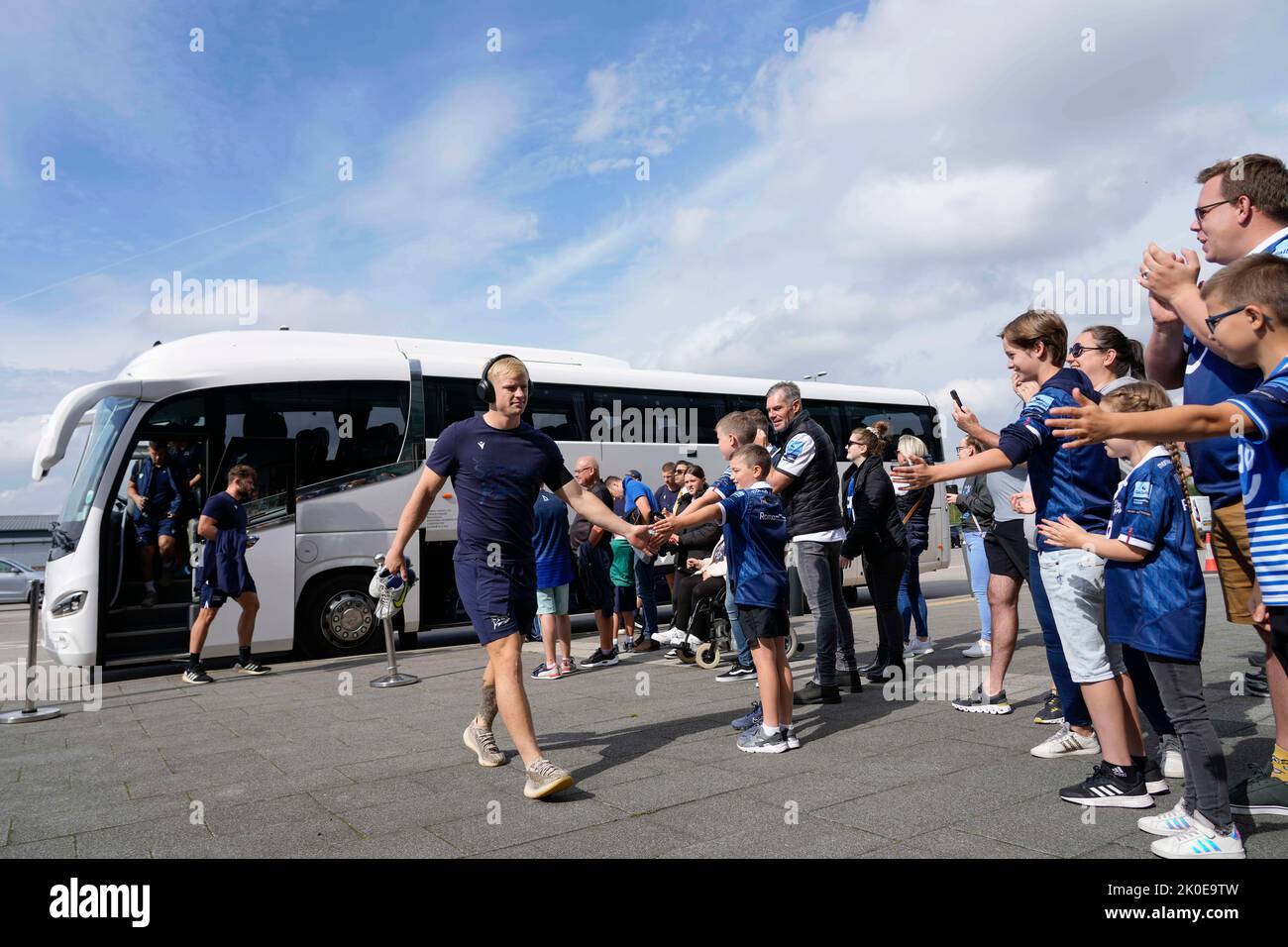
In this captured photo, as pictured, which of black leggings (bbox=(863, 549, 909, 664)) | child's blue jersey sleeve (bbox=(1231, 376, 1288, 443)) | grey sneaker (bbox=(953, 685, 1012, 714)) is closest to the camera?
child's blue jersey sleeve (bbox=(1231, 376, 1288, 443))

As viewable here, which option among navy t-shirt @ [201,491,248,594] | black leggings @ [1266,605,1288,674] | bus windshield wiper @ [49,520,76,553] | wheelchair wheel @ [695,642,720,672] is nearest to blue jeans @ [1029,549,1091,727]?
black leggings @ [1266,605,1288,674]

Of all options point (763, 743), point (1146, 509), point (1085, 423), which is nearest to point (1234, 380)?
point (1146, 509)

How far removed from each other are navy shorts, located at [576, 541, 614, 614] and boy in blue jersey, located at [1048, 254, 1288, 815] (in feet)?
21.6

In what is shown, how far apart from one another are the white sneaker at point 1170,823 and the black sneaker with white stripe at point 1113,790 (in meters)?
0.25

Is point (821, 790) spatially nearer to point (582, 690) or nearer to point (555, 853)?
point (555, 853)

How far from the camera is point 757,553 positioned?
16.0ft

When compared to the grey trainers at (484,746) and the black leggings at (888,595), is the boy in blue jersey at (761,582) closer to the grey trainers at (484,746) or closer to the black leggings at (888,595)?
the grey trainers at (484,746)

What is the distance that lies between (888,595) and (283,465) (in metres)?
6.81

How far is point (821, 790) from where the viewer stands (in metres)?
4.00

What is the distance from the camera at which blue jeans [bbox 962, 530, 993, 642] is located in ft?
27.3

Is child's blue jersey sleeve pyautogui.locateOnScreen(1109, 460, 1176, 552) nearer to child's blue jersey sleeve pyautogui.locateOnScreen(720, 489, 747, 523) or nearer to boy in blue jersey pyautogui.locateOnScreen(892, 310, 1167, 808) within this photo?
boy in blue jersey pyautogui.locateOnScreen(892, 310, 1167, 808)

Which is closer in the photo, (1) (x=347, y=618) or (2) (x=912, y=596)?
(2) (x=912, y=596)

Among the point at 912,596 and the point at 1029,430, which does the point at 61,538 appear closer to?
the point at 912,596
